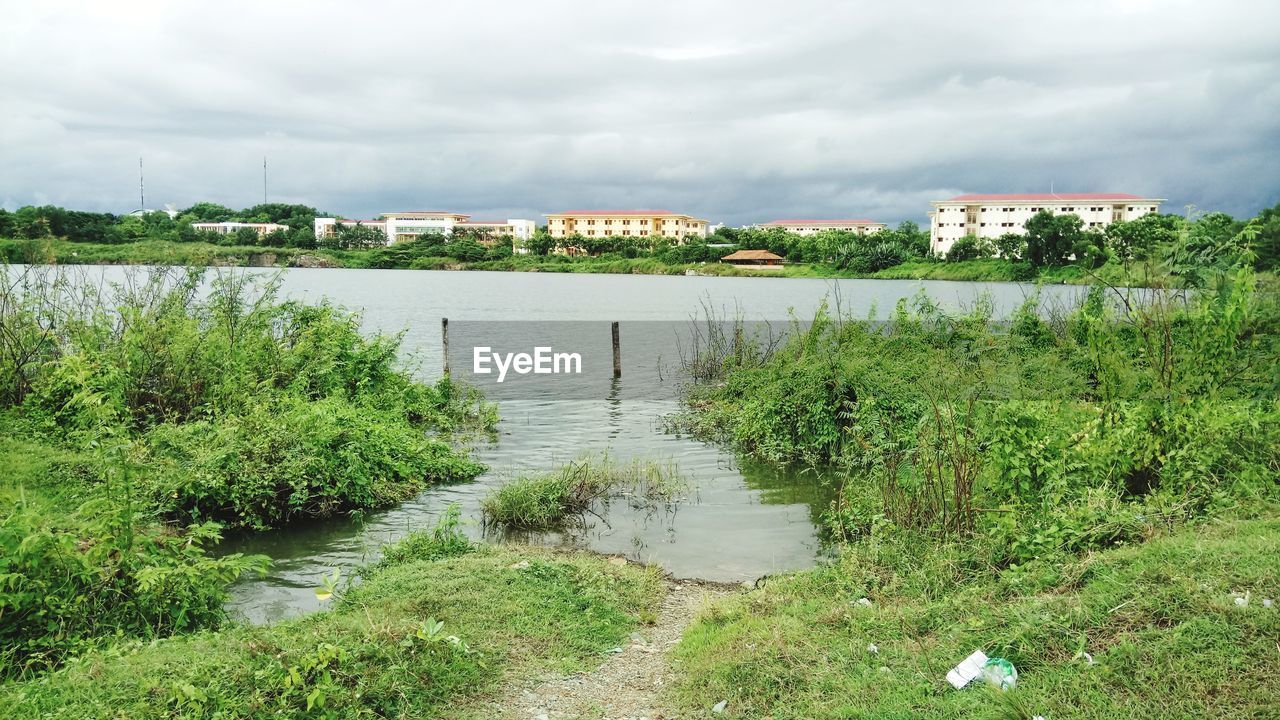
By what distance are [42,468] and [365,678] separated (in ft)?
23.2

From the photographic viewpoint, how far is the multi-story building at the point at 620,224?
164375 millimetres

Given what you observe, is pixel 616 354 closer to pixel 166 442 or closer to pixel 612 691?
pixel 166 442

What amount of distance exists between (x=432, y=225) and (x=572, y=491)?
174 m

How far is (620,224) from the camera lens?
166 meters

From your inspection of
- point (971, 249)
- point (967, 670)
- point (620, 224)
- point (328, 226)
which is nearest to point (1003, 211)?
point (971, 249)

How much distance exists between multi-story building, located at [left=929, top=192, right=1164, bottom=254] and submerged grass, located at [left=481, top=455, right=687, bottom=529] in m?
113

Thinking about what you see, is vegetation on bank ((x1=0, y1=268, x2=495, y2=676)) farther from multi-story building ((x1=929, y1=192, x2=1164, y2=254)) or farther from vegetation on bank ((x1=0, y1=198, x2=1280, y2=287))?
multi-story building ((x1=929, y1=192, x2=1164, y2=254))

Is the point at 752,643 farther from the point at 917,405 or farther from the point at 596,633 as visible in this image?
the point at 917,405

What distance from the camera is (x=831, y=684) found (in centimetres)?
492

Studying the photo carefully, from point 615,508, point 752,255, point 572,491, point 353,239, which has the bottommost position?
point 615,508

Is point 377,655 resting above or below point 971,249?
below

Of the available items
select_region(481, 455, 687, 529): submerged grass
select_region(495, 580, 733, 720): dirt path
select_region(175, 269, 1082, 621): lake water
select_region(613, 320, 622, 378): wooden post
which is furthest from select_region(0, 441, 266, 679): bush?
select_region(613, 320, 622, 378): wooden post

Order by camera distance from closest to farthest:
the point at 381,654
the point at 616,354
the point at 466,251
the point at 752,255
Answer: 1. the point at 381,654
2. the point at 616,354
3. the point at 752,255
4. the point at 466,251

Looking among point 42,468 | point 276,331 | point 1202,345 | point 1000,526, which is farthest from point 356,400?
point 1202,345
